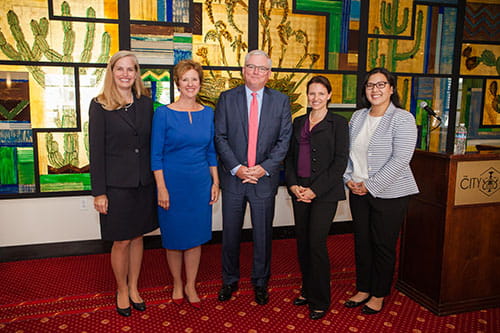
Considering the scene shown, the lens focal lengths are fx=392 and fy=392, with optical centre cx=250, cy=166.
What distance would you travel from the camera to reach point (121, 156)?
2434 millimetres

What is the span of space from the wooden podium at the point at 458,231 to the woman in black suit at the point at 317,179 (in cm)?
66

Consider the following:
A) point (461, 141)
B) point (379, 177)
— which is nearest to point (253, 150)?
point (379, 177)

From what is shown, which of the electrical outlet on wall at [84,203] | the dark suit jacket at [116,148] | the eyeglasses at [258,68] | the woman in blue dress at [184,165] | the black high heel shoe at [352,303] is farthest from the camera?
the electrical outlet on wall at [84,203]

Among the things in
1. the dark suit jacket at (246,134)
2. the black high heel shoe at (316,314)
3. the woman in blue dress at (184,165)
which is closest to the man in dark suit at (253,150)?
the dark suit jacket at (246,134)

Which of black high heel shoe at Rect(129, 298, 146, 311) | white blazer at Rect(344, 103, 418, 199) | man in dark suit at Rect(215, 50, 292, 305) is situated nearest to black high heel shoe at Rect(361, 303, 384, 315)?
man in dark suit at Rect(215, 50, 292, 305)

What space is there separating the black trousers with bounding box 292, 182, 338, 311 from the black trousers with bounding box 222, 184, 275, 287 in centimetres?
24

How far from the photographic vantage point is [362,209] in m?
2.62

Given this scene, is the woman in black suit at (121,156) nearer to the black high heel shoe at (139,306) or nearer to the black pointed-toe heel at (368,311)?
the black high heel shoe at (139,306)

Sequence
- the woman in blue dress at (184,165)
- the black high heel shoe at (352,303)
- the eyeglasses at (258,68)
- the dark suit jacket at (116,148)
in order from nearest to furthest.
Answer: the dark suit jacket at (116,148) → the woman in blue dress at (184,165) → the eyeglasses at (258,68) → the black high heel shoe at (352,303)

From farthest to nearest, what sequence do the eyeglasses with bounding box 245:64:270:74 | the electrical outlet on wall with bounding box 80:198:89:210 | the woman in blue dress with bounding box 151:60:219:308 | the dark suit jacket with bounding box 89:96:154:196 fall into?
1. the electrical outlet on wall with bounding box 80:198:89:210
2. the eyeglasses with bounding box 245:64:270:74
3. the woman in blue dress with bounding box 151:60:219:308
4. the dark suit jacket with bounding box 89:96:154:196

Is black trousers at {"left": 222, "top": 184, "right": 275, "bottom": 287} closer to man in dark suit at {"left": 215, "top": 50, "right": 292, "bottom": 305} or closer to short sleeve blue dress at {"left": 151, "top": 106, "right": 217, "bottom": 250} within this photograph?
man in dark suit at {"left": 215, "top": 50, "right": 292, "bottom": 305}

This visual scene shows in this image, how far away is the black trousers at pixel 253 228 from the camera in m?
2.72

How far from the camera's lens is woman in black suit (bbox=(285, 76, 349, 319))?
8.06 ft

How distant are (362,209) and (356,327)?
2.46 ft
